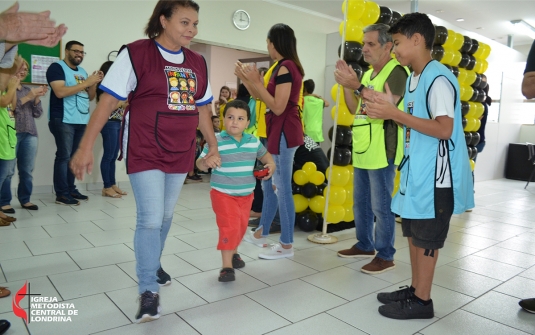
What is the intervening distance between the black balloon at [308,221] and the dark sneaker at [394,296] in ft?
4.75

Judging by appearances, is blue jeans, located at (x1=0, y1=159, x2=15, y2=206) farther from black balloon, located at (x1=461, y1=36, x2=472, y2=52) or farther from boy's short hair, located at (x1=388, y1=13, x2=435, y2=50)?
black balloon, located at (x1=461, y1=36, x2=472, y2=52)

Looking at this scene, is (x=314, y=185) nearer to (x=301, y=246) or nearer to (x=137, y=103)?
(x=301, y=246)

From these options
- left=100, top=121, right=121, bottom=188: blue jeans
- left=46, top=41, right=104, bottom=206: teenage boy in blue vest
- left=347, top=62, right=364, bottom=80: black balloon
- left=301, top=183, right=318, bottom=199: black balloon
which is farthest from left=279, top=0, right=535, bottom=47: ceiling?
left=301, top=183, right=318, bottom=199: black balloon

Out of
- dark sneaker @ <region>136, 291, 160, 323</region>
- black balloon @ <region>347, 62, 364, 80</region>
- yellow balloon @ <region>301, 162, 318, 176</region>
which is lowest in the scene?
dark sneaker @ <region>136, 291, 160, 323</region>

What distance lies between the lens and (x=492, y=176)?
9.02m

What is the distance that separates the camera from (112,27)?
5.56 m

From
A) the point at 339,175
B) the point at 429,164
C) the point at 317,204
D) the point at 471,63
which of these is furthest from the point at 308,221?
the point at 471,63

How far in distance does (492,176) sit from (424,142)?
27.2 ft

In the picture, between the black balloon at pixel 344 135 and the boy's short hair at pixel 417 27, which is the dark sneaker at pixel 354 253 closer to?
the black balloon at pixel 344 135

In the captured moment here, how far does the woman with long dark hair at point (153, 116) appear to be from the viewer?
1.82 m

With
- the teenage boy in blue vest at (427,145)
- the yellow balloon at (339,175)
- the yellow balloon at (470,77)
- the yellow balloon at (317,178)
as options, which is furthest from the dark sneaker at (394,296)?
the yellow balloon at (470,77)

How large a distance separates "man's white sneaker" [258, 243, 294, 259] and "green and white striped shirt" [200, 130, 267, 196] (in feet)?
2.19

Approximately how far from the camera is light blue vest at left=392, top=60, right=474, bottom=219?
1898mm

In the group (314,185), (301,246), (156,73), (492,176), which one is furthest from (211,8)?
(492,176)
